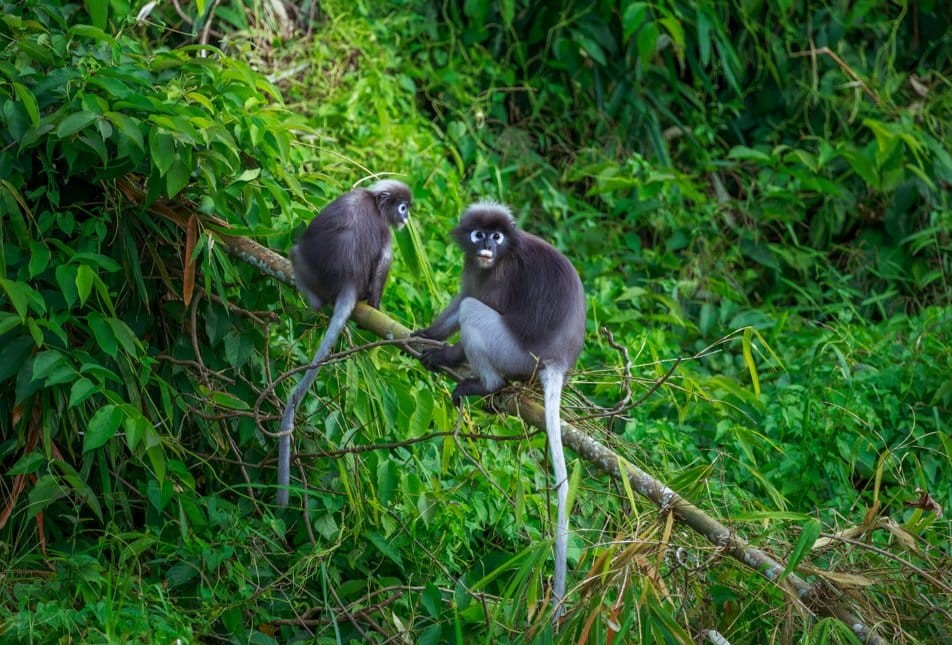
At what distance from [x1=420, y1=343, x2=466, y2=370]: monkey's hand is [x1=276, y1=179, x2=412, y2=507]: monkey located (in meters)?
0.29

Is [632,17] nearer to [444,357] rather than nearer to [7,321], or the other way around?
[444,357]

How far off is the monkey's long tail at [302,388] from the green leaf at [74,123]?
0.90 metres

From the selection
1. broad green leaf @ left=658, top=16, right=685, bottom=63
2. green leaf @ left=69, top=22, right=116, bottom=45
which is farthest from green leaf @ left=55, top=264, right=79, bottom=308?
broad green leaf @ left=658, top=16, right=685, bottom=63

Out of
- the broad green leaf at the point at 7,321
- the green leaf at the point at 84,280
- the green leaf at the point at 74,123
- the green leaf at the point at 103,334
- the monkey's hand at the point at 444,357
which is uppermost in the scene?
the green leaf at the point at 74,123

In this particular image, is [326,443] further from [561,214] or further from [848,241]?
[848,241]

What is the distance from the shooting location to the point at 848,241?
625 centimetres

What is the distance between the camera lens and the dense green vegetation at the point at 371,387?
2861mm

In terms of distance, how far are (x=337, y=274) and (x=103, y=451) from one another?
0.89 metres

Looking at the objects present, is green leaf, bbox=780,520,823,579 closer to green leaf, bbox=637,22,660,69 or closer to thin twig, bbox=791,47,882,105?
green leaf, bbox=637,22,660,69

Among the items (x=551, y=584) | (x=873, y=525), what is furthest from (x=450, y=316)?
(x=873, y=525)

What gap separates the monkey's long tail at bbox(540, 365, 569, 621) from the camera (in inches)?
99.7

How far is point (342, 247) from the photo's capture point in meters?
3.57

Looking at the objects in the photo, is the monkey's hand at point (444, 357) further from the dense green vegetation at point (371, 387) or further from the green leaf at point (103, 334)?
the green leaf at point (103, 334)

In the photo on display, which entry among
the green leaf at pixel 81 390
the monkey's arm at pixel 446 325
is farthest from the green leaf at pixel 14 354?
the monkey's arm at pixel 446 325
